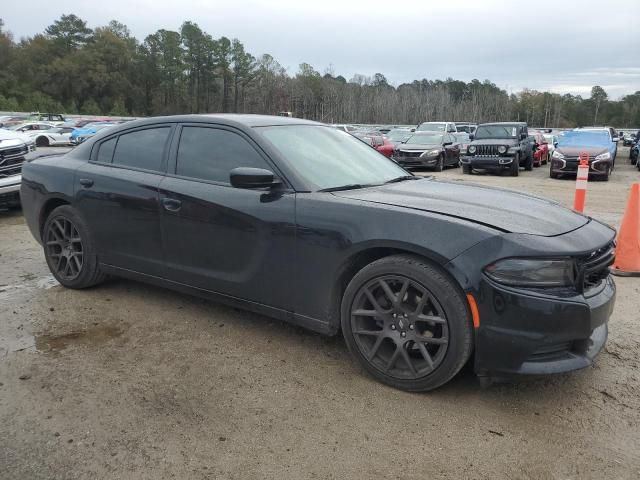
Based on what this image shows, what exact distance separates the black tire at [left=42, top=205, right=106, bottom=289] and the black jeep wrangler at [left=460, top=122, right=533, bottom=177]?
15.0 metres

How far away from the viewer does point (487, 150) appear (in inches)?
687

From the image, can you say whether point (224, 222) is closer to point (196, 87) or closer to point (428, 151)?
point (428, 151)

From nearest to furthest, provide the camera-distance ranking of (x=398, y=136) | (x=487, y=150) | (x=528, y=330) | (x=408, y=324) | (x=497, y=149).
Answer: (x=528, y=330)
(x=408, y=324)
(x=497, y=149)
(x=487, y=150)
(x=398, y=136)

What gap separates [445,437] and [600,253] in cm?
137

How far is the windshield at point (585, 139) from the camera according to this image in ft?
55.1

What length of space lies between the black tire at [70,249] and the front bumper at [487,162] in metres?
14.9

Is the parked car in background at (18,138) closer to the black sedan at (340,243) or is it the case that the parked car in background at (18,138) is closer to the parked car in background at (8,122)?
the black sedan at (340,243)

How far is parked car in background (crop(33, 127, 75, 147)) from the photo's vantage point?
34281 mm

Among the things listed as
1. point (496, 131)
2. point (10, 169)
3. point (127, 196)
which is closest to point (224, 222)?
point (127, 196)

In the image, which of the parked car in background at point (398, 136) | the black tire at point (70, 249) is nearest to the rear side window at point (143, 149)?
the black tire at point (70, 249)

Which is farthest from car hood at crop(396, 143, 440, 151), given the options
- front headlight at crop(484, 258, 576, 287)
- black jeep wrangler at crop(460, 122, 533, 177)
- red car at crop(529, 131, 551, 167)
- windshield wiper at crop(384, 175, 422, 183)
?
front headlight at crop(484, 258, 576, 287)

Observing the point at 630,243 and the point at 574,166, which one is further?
the point at 574,166

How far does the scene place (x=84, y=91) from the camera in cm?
8738

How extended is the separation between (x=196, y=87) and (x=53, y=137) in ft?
230
